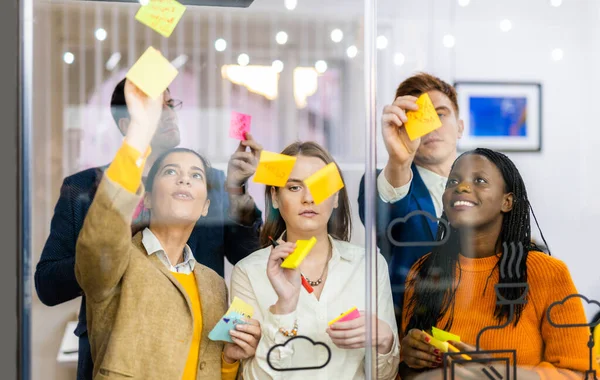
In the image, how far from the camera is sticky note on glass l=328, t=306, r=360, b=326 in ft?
7.38

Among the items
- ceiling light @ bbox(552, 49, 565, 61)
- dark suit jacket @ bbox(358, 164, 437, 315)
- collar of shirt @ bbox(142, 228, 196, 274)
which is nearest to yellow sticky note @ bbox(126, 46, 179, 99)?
collar of shirt @ bbox(142, 228, 196, 274)

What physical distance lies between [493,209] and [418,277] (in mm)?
330

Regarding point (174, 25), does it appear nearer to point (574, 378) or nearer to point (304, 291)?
point (304, 291)

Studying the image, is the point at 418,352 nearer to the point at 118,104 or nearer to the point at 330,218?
the point at 330,218

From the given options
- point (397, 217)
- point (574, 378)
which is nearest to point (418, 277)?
point (397, 217)

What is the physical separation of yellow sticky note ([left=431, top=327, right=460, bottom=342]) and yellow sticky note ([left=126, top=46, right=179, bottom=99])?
1143 millimetres

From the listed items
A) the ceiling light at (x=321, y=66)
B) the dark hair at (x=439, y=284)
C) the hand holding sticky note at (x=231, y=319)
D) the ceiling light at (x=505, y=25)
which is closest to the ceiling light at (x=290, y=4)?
the ceiling light at (x=321, y=66)

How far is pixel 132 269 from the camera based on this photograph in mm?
2094

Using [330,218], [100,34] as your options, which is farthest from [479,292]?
[100,34]

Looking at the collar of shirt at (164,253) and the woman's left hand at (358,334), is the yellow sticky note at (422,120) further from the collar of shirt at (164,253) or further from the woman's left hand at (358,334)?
the collar of shirt at (164,253)

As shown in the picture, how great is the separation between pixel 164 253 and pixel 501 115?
1195mm

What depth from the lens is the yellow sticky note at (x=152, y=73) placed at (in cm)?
214

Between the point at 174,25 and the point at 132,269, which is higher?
the point at 174,25

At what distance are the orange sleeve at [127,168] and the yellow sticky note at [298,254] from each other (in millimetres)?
493
